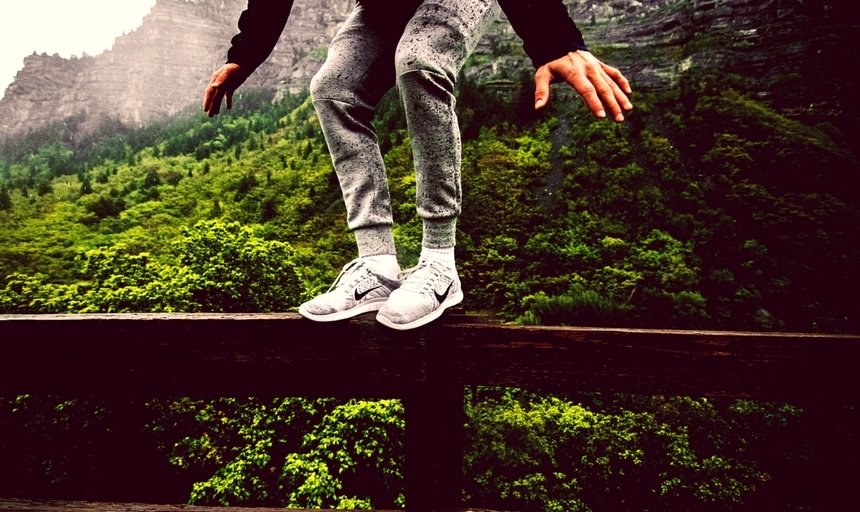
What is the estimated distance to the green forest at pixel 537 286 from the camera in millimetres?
5883

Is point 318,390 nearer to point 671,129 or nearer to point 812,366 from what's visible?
point 812,366

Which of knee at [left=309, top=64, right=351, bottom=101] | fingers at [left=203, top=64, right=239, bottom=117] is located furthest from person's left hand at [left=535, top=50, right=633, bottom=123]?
fingers at [left=203, top=64, right=239, bottom=117]

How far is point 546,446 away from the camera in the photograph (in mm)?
6379

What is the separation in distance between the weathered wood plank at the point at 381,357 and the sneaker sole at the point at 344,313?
22mm

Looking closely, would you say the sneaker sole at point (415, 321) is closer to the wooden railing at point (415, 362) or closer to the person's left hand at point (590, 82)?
the wooden railing at point (415, 362)

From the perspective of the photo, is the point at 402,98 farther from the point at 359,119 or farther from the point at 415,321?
the point at 415,321

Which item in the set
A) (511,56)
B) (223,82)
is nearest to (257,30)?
(223,82)

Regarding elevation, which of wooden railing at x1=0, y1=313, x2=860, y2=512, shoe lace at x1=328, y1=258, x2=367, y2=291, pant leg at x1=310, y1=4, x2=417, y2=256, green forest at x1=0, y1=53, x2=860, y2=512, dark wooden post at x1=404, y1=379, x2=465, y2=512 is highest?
pant leg at x1=310, y1=4, x2=417, y2=256

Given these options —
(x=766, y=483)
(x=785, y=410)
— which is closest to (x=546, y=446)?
(x=766, y=483)

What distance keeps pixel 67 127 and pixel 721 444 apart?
125 meters

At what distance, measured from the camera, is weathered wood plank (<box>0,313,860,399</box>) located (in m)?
1.04

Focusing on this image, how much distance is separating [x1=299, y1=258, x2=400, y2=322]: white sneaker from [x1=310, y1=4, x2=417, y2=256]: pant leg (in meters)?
0.09

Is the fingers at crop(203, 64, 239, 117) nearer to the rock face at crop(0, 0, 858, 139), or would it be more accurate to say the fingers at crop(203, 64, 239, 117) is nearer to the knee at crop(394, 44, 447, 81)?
the knee at crop(394, 44, 447, 81)

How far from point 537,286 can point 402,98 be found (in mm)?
10997
